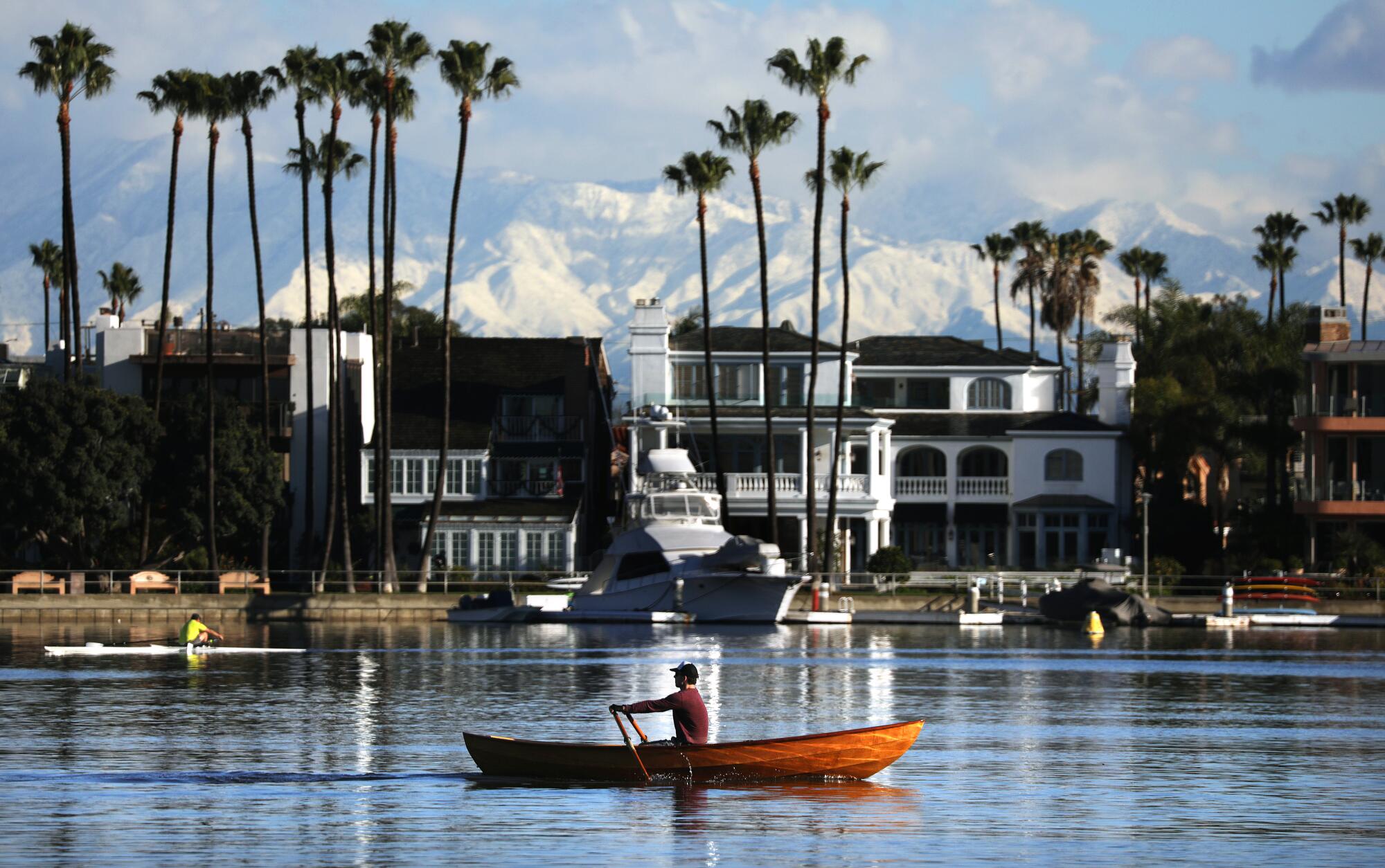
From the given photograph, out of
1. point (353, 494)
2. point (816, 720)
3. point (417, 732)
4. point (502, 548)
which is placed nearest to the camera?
point (417, 732)

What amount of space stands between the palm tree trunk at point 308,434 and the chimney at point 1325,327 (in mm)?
37376

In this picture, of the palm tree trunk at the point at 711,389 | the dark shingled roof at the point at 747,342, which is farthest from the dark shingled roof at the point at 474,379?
the palm tree trunk at the point at 711,389

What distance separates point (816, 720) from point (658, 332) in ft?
158

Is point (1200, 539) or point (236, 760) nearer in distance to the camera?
point (236, 760)

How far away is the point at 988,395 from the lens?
85.5m

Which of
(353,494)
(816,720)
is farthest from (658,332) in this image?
(816,720)

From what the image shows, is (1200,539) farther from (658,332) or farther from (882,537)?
(658,332)

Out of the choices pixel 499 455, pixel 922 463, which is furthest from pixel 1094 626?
pixel 499 455

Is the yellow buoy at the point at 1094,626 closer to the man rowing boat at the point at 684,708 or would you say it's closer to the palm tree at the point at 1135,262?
the man rowing boat at the point at 684,708

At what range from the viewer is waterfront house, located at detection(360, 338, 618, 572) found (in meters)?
75.6

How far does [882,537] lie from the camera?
79.1m

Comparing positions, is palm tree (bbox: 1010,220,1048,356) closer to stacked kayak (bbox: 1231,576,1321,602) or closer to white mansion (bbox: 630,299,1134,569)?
white mansion (bbox: 630,299,1134,569)

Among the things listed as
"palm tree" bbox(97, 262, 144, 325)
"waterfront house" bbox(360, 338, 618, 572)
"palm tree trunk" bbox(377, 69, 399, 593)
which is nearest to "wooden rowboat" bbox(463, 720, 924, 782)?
"palm tree trunk" bbox(377, 69, 399, 593)

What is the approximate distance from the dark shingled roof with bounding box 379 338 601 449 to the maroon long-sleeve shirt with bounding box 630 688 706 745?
5423cm
